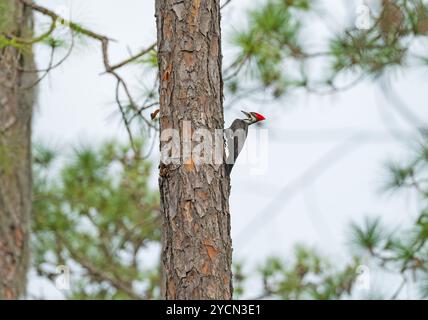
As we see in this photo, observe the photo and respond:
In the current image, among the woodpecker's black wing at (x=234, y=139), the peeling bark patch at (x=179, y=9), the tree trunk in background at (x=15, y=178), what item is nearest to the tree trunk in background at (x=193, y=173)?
the peeling bark patch at (x=179, y=9)

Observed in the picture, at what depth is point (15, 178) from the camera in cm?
432

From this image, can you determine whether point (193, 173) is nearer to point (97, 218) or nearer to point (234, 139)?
point (234, 139)

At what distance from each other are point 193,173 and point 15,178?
2.33 metres

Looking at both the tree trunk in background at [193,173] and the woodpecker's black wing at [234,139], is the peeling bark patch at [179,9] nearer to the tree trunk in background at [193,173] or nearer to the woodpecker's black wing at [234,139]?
the tree trunk in background at [193,173]

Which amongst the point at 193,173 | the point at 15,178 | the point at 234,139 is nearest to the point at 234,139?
the point at 234,139

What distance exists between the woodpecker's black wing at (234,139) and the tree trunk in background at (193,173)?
115 mm

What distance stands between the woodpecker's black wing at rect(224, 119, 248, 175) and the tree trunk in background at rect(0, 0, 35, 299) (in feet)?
5.75

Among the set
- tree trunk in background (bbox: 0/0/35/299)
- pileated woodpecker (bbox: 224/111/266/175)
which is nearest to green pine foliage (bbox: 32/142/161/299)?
tree trunk in background (bbox: 0/0/35/299)

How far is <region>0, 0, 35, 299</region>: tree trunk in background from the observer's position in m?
4.17

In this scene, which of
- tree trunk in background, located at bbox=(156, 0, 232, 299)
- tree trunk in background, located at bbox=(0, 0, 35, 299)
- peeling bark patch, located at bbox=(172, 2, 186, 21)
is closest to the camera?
tree trunk in background, located at bbox=(156, 0, 232, 299)

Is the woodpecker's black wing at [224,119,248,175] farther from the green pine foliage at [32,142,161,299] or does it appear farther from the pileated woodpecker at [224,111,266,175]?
the green pine foliage at [32,142,161,299]

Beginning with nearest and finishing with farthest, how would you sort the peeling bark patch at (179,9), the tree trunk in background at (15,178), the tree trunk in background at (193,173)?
the tree trunk in background at (193,173)
the peeling bark patch at (179,9)
the tree trunk in background at (15,178)

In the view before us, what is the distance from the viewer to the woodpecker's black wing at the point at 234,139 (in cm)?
238
